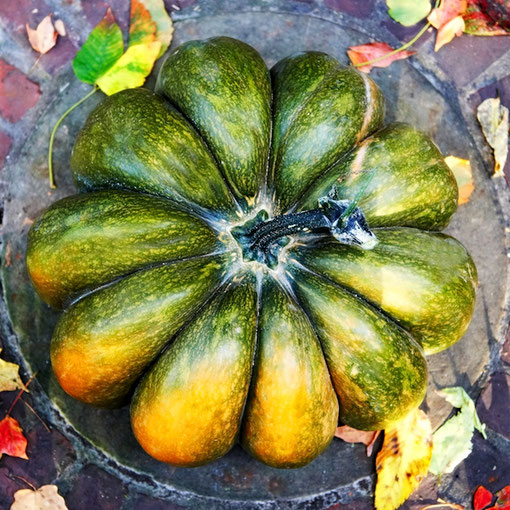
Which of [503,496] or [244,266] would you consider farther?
[503,496]

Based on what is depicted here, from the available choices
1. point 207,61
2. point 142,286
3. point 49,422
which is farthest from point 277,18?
point 49,422

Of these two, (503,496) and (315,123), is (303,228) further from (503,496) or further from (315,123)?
(503,496)

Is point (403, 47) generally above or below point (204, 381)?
above

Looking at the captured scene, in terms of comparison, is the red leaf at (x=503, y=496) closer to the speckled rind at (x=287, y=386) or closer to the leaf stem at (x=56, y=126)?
the speckled rind at (x=287, y=386)

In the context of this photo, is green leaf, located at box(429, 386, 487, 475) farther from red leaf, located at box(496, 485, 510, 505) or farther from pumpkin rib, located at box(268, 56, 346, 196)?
pumpkin rib, located at box(268, 56, 346, 196)

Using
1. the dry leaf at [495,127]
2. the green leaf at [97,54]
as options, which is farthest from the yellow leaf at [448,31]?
the green leaf at [97,54]

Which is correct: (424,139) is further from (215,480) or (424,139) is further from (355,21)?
(215,480)

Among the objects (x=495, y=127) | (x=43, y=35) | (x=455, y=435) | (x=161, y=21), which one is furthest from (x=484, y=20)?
(x=43, y=35)
